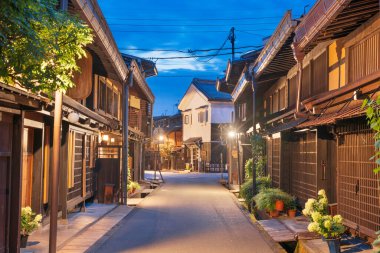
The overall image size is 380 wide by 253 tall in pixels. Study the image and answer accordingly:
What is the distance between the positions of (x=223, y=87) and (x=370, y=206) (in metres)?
29.0

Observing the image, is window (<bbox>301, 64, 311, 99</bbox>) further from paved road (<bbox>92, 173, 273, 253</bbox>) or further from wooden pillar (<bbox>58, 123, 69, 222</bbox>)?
wooden pillar (<bbox>58, 123, 69, 222</bbox>)

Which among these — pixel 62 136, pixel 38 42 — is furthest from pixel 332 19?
pixel 62 136

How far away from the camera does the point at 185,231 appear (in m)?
15.9

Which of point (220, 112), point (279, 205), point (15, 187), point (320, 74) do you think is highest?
point (220, 112)

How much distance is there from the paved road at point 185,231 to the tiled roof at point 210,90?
1593 inches

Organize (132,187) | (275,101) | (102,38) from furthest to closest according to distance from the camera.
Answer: (132,187) → (275,101) → (102,38)

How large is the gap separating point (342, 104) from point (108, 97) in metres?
17.1

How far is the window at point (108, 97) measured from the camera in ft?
83.9

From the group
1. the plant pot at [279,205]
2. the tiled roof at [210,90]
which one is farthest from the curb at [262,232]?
the tiled roof at [210,90]

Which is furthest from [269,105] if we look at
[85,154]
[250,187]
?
[85,154]

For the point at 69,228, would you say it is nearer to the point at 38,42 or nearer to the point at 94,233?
the point at 94,233

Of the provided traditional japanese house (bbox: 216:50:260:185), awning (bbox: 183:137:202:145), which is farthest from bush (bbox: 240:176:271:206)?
awning (bbox: 183:137:202:145)

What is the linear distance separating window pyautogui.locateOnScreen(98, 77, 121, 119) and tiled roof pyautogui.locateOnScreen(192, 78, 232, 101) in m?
31.9

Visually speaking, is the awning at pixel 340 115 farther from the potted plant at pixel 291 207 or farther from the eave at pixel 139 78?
the eave at pixel 139 78
